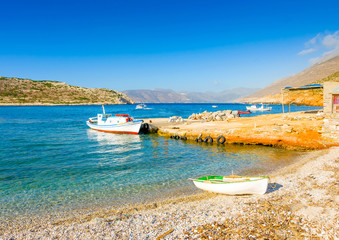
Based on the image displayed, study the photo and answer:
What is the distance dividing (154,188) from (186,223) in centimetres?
474

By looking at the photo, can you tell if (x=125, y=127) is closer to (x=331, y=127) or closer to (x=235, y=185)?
(x=235, y=185)

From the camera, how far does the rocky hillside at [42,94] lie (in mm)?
147250

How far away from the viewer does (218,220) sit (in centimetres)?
796

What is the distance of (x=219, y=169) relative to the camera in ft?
51.8

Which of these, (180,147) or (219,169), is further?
(180,147)

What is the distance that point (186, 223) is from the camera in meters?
7.88

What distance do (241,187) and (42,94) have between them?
609 feet

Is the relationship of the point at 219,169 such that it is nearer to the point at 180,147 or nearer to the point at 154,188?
the point at 154,188

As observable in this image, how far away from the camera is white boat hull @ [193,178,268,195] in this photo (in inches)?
386

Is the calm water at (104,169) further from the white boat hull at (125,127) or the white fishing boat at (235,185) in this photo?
the white boat hull at (125,127)

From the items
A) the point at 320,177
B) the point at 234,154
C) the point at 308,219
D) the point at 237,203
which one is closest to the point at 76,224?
the point at 237,203

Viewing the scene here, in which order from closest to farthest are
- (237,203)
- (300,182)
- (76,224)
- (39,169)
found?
(76,224) < (237,203) < (300,182) < (39,169)

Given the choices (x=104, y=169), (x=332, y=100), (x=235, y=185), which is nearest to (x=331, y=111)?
(x=332, y=100)

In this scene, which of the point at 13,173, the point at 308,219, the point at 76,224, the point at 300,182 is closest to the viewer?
the point at 308,219
